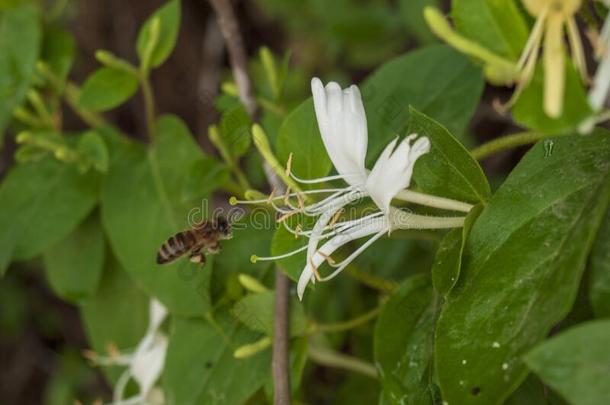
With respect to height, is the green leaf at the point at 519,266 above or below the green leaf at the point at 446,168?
below

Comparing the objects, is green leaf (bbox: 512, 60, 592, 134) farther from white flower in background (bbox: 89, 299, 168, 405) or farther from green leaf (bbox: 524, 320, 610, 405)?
white flower in background (bbox: 89, 299, 168, 405)

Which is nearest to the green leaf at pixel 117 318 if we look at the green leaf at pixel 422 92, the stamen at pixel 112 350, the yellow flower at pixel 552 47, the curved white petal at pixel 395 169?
the stamen at pixel 112 350

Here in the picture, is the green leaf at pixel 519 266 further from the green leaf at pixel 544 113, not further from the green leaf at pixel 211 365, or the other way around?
the green leaf at pixel 211 365

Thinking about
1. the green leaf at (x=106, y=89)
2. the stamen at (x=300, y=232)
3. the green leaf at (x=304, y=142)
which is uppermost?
the green leaf at (x=106, y=89)

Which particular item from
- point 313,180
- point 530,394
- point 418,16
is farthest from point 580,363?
point 418,16

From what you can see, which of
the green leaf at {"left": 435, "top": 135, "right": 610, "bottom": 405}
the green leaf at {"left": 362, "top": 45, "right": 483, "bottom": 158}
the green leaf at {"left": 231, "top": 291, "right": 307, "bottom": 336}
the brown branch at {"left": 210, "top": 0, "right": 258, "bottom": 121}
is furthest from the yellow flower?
the brown branch at {"left": 210, "top": 0, "right": 258, "bottom": 121}

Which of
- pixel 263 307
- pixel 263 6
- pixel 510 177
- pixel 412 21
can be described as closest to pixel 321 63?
pixel 263 6

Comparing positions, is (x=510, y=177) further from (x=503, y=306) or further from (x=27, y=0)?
(x=27, y=0)
